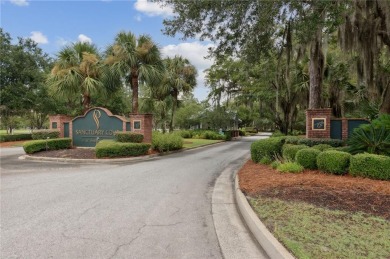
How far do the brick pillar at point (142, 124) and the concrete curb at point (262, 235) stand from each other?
36.4ft

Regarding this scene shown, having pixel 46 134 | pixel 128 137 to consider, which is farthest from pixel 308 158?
pixel 46 134

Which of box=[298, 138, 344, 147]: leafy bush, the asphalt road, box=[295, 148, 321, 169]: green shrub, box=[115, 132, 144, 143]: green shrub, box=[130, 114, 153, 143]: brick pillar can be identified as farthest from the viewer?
box=[130, 114, 153, 143]: brick pillar

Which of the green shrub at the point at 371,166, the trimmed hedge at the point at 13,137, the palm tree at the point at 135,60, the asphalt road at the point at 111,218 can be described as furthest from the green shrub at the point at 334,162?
the trimmed hedge at the point at 13,137

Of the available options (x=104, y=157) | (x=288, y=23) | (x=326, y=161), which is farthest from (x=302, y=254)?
(x=104, y=157)

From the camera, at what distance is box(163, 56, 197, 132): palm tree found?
26.8m

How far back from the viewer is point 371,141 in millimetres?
8195

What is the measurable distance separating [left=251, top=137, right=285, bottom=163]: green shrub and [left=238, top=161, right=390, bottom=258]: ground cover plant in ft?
10.5

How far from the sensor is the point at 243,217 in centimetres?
522

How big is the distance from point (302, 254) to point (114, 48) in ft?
54.0

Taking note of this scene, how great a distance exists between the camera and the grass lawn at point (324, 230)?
3367 millimetres

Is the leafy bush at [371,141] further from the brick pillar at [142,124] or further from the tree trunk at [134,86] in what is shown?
the tree trunk at [134,86]

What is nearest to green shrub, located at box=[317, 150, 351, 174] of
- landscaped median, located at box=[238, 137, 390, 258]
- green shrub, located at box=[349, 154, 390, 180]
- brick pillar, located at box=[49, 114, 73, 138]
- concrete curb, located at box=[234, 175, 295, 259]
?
landscaped median, located at box=[238, 137, 390, 258]

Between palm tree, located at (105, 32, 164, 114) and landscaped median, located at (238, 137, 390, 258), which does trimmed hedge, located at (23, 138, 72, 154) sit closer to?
palm tree, located at (105, 32, 164, 114)

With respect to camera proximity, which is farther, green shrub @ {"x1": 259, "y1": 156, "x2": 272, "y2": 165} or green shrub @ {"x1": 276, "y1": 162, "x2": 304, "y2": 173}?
green shrub @ {"x1": 259, "y1": 156, "x2": 272, "y2": 165}
